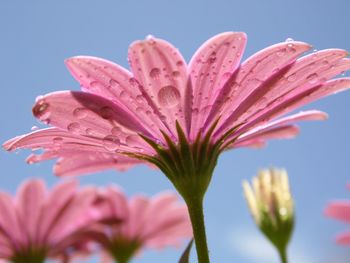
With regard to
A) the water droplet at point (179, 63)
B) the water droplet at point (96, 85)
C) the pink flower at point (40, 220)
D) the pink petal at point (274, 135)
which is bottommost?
the pink flower at point (40, 220)

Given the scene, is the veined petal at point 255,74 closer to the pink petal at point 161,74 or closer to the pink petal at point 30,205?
the pink petal at point 161,74

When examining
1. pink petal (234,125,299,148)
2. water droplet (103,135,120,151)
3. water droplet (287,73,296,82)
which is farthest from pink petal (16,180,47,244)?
water droplet (287,73,296,82)

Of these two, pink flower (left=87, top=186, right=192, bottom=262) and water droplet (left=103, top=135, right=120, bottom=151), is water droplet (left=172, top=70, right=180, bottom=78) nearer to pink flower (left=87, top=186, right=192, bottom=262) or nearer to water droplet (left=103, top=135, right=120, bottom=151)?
water droplet (left=103, top=135, right=120, bottom=151)

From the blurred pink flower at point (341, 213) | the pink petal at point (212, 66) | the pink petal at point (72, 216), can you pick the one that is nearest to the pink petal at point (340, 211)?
the blurred pink flower at point (341, 213)

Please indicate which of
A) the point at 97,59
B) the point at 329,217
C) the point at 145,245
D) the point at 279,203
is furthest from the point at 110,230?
the point at 97,59

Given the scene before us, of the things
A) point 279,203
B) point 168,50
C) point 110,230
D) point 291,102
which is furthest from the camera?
point 110,230

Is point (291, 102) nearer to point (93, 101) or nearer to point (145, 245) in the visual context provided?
point (93, 101)

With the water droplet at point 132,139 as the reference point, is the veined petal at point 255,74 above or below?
above

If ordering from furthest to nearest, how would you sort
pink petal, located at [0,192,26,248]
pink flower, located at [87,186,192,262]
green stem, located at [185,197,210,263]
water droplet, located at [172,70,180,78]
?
pink flower, located at [87,186,192,262] < pink petal, located at [0,192,26,248] < water droplet, located at [172,70,180,78] < green stem, located at [185,197,210,263]
